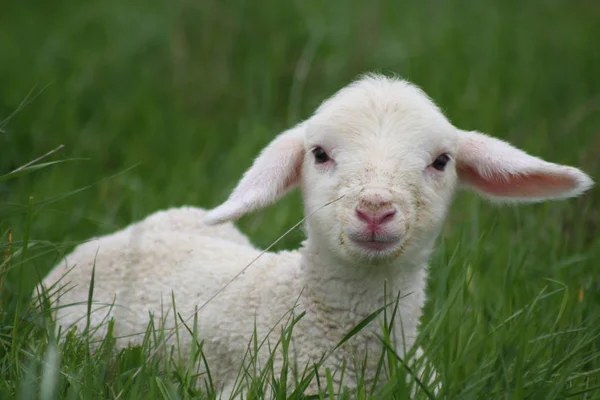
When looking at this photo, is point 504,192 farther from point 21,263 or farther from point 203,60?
point 203,60

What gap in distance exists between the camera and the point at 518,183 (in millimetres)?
A: 3930

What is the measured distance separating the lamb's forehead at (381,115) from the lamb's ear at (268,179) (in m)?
0.14

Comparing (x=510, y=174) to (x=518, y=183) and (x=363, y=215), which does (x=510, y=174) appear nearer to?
(x=518, y=183)

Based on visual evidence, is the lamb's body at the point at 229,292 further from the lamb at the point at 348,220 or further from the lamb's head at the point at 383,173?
the lamb's head at the point at 383,173

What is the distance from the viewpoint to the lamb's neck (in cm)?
366

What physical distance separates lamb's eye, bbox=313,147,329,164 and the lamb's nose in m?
0.48

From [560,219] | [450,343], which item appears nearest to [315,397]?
[450,343]

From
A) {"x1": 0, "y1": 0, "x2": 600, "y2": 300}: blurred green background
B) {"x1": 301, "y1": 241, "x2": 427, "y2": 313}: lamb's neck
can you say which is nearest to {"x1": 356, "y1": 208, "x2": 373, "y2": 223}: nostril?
{"x1": 301, "y1": 241, "x2": 427, "y2": 313}: lamb's neck

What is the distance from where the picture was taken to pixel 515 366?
322cm

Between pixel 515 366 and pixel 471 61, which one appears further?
pixel 471 61

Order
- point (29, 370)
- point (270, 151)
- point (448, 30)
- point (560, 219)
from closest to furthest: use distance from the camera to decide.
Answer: point (29, 370) → point (270, 151) → point (560, 219) → point (448, 30)

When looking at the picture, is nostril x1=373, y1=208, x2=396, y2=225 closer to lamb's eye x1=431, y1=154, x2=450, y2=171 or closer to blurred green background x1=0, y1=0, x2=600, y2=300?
lamb's eye x1=431, y1=154, x2=450, y2=171

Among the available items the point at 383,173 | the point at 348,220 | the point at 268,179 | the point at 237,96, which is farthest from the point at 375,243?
the point at 237,96

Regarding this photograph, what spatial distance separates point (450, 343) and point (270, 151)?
112 cm
